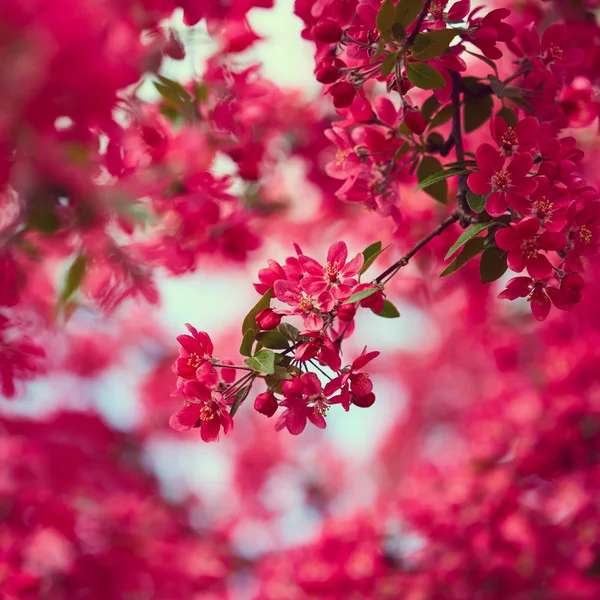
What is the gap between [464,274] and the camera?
2.63 metres

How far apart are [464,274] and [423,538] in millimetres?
1257

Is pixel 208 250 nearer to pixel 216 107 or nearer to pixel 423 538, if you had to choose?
pixel 216 107

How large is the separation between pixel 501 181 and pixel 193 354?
59cm

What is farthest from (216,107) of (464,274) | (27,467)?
(27,467)

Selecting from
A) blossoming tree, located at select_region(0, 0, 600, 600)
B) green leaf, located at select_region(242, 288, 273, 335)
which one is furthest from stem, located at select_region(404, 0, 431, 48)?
green leaf, located at select_region(242, 288, 273, 335)

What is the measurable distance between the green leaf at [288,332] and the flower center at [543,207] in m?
0.44

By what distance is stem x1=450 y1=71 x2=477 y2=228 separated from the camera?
1.15m

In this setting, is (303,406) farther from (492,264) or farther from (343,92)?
(343,92)

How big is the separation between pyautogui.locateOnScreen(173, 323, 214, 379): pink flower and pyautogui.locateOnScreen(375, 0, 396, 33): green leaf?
1.96 ft

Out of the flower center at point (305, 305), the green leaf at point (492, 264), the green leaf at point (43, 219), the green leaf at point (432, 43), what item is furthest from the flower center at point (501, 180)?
the green leaf at point (43, 219)

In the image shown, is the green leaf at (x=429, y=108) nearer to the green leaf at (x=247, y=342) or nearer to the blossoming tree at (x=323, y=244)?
the blossoming tree at (x=323, y=244)

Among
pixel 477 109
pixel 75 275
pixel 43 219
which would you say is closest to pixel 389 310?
pixel 477 109

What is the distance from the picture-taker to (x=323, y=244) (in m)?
4.62

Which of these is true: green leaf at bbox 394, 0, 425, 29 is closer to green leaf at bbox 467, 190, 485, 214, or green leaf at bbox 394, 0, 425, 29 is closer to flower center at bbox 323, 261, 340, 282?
green leaf at bbox 467, 190, 485, 214
